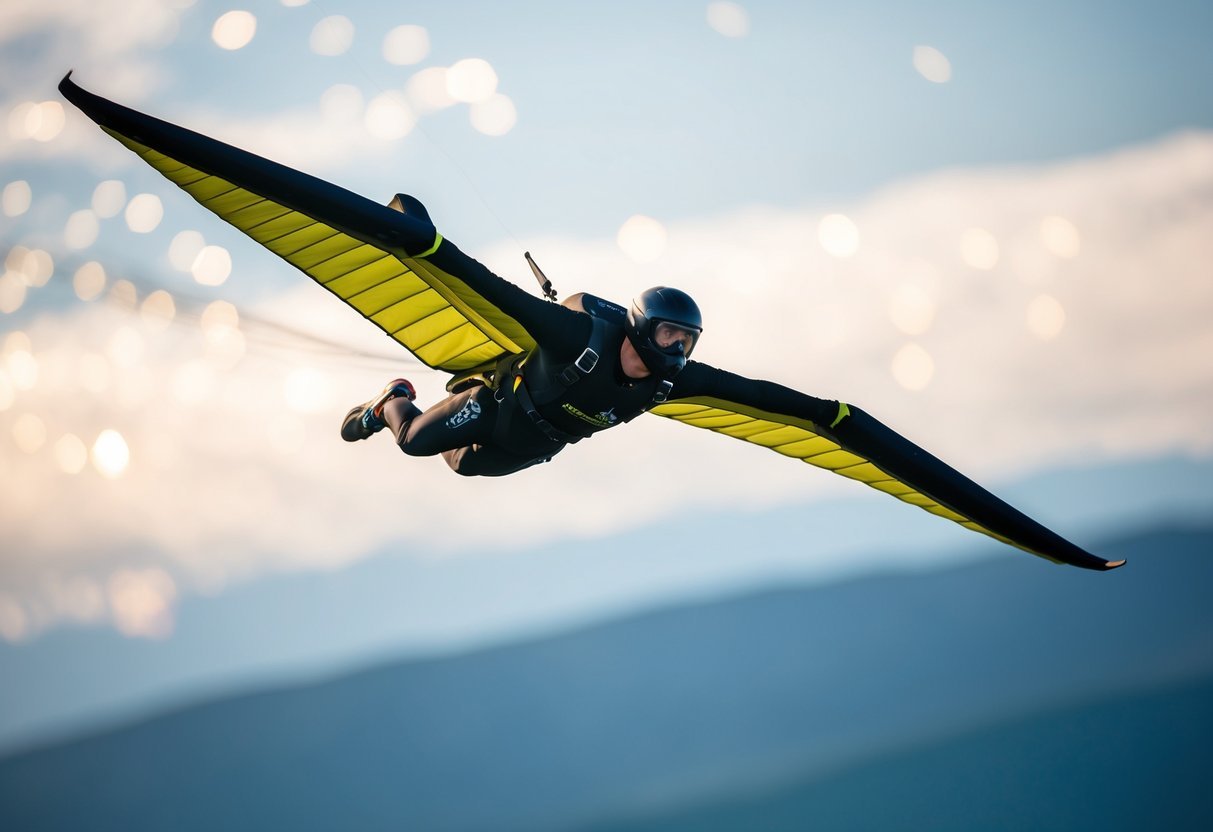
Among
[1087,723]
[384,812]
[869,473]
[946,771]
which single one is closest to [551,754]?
[384,812]

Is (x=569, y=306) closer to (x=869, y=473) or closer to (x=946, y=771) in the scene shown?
(x=869, y=473)

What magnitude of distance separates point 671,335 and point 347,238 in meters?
2.95

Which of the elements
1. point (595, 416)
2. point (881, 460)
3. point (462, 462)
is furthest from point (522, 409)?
point (881, 460)

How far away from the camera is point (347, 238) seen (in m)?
11.8

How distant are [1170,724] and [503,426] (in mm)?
115684

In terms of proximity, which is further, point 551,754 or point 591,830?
point 551,754

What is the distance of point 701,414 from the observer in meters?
14.7

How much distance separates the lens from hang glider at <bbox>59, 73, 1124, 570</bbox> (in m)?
10.2

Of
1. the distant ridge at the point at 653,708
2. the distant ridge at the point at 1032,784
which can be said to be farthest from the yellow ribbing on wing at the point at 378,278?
the distant ridge at the point at 653,708

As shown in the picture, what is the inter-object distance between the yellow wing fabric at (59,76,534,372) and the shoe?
0.53 metres

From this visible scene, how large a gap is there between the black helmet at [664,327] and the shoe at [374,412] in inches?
130

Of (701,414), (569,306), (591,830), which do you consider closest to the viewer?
(569,306)

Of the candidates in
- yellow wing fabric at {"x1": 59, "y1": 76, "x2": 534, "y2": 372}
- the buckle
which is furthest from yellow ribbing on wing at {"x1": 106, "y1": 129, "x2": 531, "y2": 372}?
the buckle

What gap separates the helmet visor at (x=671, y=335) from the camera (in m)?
11.2
